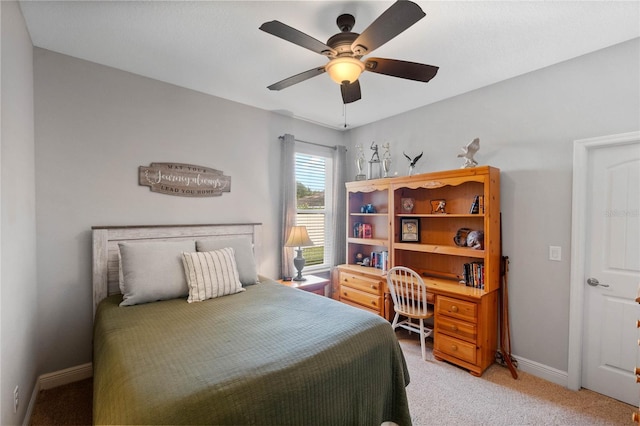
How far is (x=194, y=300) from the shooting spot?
7.43ft

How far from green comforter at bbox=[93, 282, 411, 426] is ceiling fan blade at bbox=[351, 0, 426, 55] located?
5.39 feet

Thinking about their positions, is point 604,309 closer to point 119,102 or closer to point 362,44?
point 362,44

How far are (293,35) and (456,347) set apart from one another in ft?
9.30

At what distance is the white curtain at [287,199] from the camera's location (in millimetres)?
3631

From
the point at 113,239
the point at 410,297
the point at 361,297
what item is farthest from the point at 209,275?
the point at 410,297

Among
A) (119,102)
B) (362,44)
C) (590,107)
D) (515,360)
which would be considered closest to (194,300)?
(119,102)

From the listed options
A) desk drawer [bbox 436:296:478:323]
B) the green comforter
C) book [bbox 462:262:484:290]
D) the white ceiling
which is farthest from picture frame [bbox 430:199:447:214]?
the green comforter

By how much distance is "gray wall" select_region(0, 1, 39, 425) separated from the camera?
1503mm

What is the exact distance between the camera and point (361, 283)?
3604 millimetres

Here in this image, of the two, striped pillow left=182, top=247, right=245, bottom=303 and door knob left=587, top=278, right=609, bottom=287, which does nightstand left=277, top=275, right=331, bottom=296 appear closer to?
striped pillow left=182, top=247, right=245, bottom=303

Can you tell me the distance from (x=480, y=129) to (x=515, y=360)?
2262 millimetres

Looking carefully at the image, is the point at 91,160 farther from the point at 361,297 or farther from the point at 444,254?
the point at 444,254

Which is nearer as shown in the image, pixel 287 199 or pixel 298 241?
pixel 298 241

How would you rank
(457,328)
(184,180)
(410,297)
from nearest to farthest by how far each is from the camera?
1. (457,328)
2. (184,180)
3. (410,297)
